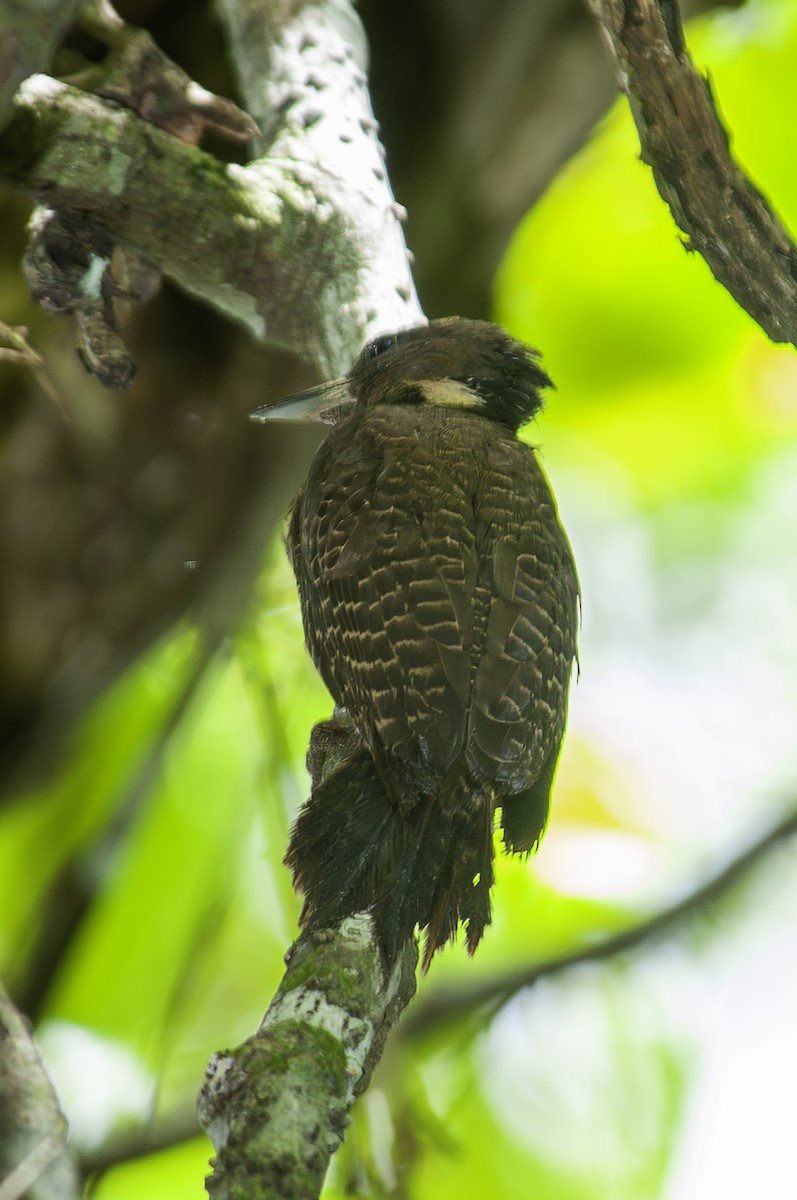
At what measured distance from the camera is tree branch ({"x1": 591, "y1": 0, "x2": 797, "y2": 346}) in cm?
237

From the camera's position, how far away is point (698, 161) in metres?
2.40

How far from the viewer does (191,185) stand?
10.3 ft

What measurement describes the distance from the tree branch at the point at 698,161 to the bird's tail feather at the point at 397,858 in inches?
42.8

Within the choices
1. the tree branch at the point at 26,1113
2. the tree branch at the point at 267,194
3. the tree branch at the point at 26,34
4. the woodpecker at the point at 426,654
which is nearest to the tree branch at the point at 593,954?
the woodpecker at the point at 426,654

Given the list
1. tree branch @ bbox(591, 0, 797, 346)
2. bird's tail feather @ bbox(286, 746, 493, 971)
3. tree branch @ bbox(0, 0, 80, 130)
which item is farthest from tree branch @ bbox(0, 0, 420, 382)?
bird's tail feather @ bbox(286, 746, 493, 971)

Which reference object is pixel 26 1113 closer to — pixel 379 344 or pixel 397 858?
pixel 397 858

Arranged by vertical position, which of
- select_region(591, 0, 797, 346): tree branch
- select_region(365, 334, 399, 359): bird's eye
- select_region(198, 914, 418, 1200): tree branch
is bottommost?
select_region(198, 914, 418, 1200): tree branch

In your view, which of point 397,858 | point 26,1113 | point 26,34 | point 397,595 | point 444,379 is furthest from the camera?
point 444,379

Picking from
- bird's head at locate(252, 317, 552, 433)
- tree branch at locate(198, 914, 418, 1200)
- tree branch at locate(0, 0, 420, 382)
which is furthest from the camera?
bird's head at locate(252, 317, 552, 433)

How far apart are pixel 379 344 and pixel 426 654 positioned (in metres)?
0.92

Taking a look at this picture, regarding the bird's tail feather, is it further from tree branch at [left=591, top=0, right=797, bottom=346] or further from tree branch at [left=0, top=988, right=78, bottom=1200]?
tree branch at [left=591, top=0, right=797, bottom=346]

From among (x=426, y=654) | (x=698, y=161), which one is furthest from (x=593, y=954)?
(x=698, y=161)

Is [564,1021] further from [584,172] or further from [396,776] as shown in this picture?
[584,172]

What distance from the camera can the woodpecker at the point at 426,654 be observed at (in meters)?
2.71
